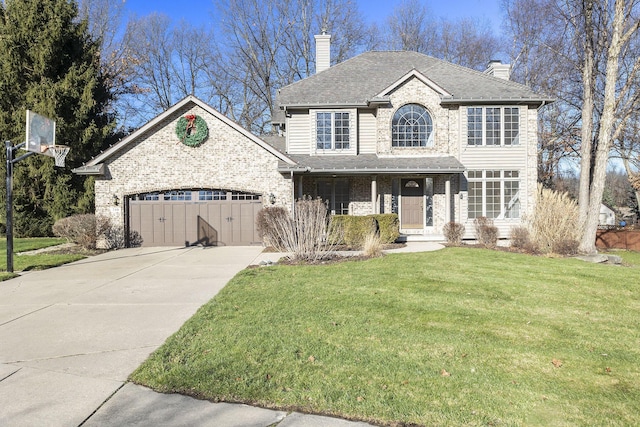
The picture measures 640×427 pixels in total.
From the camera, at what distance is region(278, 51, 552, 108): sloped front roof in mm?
18125

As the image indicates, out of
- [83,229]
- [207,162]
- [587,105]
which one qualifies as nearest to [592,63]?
[587,105]

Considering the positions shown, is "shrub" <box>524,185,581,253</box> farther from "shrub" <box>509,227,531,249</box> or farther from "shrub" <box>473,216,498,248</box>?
"shrub" <box>473,216,498,248</box>

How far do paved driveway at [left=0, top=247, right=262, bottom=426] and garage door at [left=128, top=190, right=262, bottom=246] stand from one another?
487 centimetres

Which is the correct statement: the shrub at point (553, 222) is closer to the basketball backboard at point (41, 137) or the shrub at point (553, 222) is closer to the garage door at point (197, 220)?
the garage door at point (197, 220)

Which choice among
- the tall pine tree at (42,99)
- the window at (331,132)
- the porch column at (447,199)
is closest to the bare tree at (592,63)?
the porch column at (447,199)

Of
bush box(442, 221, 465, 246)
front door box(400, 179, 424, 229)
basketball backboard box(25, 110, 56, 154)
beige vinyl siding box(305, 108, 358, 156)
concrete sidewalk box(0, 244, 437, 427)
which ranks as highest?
beige vinyl siding box(305, 108, 358, 156)

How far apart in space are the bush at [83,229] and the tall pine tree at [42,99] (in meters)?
6.46

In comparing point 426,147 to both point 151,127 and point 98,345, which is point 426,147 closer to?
point 151,127

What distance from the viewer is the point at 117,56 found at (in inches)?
1191

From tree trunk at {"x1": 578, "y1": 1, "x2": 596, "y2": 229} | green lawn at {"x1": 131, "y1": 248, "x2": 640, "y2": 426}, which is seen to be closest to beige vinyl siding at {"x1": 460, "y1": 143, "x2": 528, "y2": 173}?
tree trunk at {"x1": 578, "y1": 1, "x2": 596, "y2": 229}

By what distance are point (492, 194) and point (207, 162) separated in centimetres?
1207

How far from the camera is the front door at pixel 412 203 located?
60.7 ft

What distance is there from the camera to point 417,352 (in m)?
4.62

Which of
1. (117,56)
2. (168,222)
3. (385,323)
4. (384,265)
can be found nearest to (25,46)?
(117,56)
